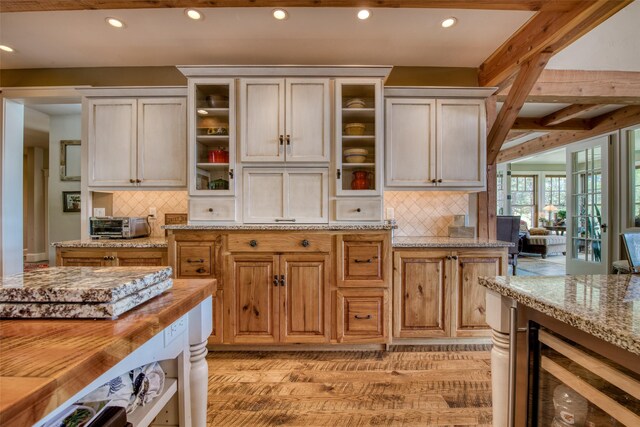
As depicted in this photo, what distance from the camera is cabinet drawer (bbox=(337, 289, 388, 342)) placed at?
8.41ft

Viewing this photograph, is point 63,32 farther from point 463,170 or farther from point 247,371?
point 463,170

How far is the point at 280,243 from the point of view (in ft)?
8.42

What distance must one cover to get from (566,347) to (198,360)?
3.98 ft

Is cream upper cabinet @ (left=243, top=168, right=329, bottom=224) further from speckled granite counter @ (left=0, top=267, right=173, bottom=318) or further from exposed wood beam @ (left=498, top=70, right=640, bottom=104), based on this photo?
exposed wood beam @ (left=498, top=70, right=640, bottom=104)

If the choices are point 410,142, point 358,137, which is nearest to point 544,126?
point 410,142

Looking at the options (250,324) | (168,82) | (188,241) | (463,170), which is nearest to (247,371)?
(250,324)

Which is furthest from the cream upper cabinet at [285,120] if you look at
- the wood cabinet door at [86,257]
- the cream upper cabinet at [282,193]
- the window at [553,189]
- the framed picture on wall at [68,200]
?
the window at [553,189]

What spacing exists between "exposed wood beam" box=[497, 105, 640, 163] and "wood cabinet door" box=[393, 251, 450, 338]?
14.1ft

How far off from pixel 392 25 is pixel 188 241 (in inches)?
97.6

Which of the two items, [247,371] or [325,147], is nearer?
[247,371]

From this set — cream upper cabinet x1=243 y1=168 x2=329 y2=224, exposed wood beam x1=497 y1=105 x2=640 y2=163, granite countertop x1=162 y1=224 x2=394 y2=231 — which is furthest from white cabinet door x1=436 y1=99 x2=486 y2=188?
exposed wood beam x1=497 y1=105 x2=640 y2=163

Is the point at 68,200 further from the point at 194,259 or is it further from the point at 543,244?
the point at 543,244

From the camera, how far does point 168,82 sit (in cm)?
320

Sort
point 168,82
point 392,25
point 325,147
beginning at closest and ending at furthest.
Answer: point 392,25 → point 325,147 → point 168,82
